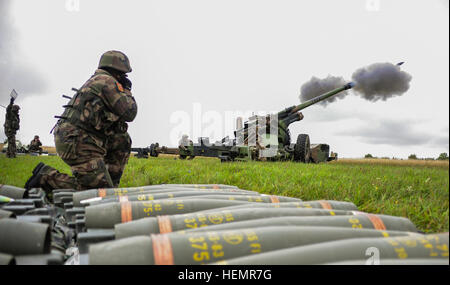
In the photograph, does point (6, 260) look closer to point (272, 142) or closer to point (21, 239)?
point (21, 239)

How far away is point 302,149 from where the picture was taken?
10.4 m

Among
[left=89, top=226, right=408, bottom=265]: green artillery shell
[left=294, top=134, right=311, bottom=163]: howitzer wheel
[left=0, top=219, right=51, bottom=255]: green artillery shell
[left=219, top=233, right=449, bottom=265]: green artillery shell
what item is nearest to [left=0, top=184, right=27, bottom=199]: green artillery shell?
[left=0, top=219, right=51, bottom=255]: green artillery shell

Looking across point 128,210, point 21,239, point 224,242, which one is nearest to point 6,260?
point 21,239

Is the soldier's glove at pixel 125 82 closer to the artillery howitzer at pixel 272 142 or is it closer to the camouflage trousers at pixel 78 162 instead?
the camouflage trousers at pixel 78 162

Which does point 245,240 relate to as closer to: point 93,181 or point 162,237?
point 162,237

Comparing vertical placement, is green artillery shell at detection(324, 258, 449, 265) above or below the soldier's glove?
below

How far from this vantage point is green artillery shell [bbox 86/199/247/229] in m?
1.87

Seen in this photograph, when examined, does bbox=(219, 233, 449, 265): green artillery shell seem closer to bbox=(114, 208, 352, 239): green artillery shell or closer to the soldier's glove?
bbox=(114, 208, 352, 239): green artillery shell

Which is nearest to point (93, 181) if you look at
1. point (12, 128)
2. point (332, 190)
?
point (332, 190)

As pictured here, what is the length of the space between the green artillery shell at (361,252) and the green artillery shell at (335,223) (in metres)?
0.39

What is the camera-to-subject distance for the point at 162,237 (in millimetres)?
1285

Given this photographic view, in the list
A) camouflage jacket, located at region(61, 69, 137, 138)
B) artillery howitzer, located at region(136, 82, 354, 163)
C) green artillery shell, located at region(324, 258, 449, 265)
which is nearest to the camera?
green artillery shell, located at region(324, 258, 449, 265)

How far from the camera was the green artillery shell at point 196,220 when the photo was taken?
1.58 meters

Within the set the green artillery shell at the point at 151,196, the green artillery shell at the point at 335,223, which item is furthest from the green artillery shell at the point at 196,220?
the green artillery shell at the point at 151,196
